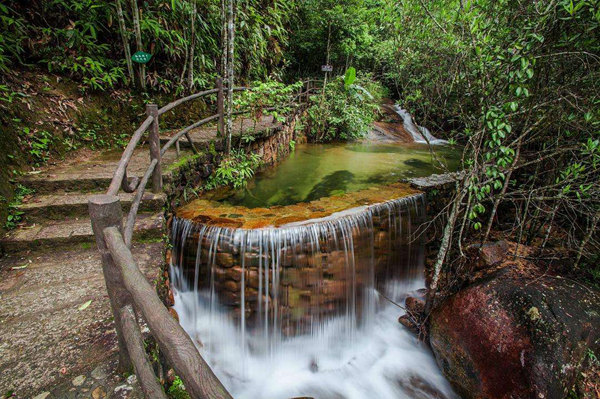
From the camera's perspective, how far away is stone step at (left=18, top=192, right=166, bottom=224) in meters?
3.53

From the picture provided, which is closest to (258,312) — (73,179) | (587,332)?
(73,179)

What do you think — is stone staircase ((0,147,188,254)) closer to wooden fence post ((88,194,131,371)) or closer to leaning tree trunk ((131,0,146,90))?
wooden fence post ((88,194,131,371))

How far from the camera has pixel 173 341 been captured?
3.39ft

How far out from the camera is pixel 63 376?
6.06 feet

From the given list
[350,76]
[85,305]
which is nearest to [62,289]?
[85,305]

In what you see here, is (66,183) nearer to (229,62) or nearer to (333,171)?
(229,62)

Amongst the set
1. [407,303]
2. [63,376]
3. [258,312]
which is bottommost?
[407,303]

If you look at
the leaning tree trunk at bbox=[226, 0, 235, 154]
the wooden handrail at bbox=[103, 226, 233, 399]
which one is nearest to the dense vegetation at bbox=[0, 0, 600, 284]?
the leaning tree trunk at bbox=[226, 0, 235, 154]

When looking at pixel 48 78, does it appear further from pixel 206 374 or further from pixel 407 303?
pixel 407 303

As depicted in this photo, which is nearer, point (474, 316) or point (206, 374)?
point (206, 374)

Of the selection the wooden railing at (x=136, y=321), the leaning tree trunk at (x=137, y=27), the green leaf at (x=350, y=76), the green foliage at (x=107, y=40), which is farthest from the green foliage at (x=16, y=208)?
the green leaf at (x=350, y=76)

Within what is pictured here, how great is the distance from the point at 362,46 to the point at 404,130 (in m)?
4.35

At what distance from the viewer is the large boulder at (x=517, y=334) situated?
3201 mm

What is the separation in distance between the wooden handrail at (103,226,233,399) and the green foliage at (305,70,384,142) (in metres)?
9.40
